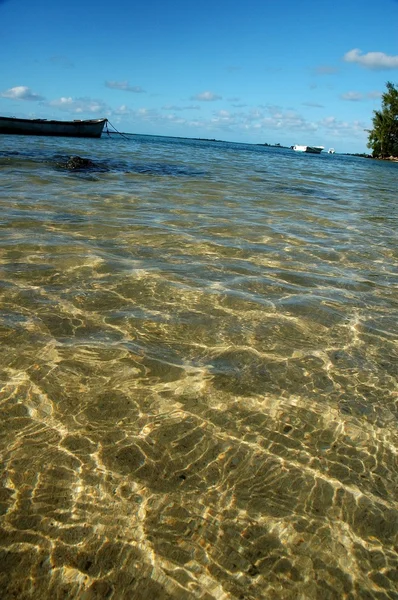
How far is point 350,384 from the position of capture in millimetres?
3607

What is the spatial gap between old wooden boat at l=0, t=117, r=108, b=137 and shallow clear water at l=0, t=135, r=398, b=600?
39.2 m

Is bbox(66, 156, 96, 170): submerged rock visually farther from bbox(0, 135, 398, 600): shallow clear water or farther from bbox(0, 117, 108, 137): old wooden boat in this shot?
bbox(0, 117, 108, 137): old wooden boat

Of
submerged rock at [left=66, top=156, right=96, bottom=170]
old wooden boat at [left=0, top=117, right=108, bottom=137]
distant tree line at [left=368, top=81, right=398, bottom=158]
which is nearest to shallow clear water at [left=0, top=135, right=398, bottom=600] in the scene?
submerged rock at [left=66, top=156, right=96, bottom=170]

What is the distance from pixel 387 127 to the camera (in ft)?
260

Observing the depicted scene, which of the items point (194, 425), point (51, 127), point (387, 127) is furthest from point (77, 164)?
point (387, 127)

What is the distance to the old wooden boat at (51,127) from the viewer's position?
128ft

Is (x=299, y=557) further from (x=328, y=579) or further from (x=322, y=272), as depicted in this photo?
(x=322, y=272)

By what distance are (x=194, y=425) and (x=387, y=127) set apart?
9254 centimetres

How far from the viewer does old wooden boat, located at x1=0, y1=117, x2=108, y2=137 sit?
3903 centimetres

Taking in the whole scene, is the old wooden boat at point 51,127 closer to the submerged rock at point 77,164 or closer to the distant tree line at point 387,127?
the submerged rock at point 77,164

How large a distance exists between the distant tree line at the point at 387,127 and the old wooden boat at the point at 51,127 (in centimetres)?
6003

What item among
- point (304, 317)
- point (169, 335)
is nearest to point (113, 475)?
point (169, 335)

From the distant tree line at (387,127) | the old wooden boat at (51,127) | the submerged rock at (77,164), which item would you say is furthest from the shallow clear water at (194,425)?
the distant tree line at (387,127)

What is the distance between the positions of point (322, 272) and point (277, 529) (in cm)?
478
